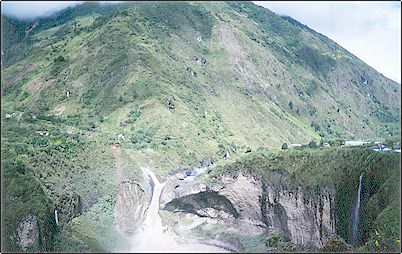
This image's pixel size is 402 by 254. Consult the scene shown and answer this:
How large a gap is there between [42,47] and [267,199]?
30609 millimetres

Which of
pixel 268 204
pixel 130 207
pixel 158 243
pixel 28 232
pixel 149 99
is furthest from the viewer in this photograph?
pixel 149 99

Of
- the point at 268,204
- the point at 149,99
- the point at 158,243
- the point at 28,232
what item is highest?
the point at 158,243

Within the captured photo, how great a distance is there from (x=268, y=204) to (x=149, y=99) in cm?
1655

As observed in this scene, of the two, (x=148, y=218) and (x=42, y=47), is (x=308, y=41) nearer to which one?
(x=42, y=47)

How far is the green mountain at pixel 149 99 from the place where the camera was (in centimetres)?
1444

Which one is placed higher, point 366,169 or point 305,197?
point 366,169

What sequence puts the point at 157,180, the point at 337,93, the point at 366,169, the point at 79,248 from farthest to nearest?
the point at 337,93 → the point at 157,180 → the point at 366,169 → the point at 79,248

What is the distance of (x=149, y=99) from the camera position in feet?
118

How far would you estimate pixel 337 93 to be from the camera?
43.5 metres

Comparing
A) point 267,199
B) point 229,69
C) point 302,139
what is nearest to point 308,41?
point 229,69

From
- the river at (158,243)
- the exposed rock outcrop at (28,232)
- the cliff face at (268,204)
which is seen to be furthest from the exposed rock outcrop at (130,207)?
the exposed rock outcrop at (28,232)

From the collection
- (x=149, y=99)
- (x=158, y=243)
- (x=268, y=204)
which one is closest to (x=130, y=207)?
(x=158, y=243)

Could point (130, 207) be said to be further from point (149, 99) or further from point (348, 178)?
point (149, 99)

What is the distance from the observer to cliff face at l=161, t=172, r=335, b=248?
17719mm
